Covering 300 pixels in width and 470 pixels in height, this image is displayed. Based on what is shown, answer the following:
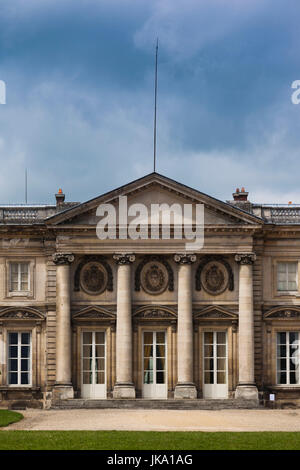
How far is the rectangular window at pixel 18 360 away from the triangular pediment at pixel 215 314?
7945 mm

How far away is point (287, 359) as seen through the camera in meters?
42.3

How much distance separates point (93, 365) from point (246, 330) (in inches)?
280

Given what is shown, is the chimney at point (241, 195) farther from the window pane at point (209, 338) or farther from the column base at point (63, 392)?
the column base at point (63, 392)

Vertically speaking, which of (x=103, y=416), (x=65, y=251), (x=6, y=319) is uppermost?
(x=65, y=251)

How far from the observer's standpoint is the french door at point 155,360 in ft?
137

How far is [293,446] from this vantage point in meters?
26.5

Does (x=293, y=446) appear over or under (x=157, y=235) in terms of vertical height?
under

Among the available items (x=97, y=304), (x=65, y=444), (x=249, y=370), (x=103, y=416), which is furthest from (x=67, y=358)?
(x=65, y=444)

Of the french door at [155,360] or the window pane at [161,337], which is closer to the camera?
the french door at [155,360]

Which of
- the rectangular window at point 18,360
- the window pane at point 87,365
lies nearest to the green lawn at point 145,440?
the window pane at point 87,365

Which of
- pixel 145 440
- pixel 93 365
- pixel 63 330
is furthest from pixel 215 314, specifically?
pixel 145 440

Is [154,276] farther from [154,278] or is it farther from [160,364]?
[160,364]

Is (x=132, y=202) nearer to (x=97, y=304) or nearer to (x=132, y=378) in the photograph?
(x=97, y=304)

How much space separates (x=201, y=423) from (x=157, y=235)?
10.6 m
